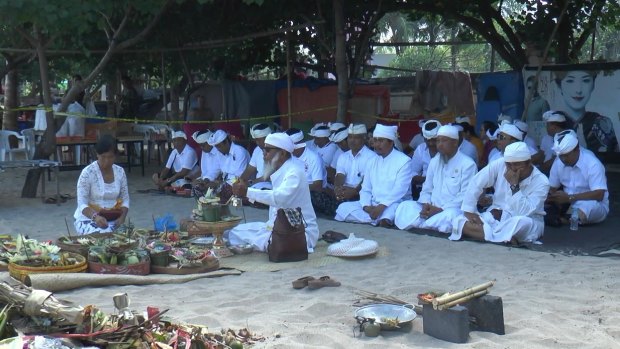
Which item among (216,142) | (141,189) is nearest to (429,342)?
(216,142)

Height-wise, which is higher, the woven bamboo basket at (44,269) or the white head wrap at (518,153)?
the white head wrap at (518,153)

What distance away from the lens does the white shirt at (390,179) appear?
9.73 m

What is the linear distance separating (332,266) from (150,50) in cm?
739

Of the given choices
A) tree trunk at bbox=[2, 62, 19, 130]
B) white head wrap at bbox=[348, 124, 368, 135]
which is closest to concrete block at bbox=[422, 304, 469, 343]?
white head wrap at bbox=[348, 124, 368, 135]

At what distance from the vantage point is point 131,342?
173 inches

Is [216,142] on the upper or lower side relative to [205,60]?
lower

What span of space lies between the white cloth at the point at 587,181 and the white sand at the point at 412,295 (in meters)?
1.73

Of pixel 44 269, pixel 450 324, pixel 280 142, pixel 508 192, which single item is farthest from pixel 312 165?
pixel 450 324

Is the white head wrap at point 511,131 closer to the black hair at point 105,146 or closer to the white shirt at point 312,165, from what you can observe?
the white shirt at point 312,165

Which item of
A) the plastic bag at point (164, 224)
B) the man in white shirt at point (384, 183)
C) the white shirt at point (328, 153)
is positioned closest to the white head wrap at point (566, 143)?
the man in white shirt at point (384, 183)

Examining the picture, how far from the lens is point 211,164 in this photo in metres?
12.2

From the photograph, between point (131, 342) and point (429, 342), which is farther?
point (429, 342)

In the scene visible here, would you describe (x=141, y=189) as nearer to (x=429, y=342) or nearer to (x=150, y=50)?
(x=150, y=50)

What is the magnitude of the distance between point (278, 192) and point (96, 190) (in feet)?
6.10
